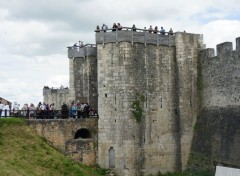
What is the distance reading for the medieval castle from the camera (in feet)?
76.0

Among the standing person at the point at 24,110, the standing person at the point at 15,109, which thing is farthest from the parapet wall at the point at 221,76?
the standing person at the point at 15,109

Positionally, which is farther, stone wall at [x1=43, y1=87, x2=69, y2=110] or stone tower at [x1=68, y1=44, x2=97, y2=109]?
stone wall at [x1=43, y1=87, x2=69, y2=110]

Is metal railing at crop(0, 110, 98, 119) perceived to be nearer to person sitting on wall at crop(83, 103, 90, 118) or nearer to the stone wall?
person sitting on wall at crop(83, 103, 90, 118)

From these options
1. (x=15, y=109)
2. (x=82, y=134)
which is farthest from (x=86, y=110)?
(x=15, y=109)

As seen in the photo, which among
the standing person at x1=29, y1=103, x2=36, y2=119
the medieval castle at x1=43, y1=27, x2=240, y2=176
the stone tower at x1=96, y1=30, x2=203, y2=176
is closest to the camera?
the medieval castle at x1=43, y1=27, x2=240, y2=176

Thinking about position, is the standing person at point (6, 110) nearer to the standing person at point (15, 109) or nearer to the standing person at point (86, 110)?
the standing person at point (15, 109)

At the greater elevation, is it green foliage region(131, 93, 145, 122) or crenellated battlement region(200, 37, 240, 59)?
crenellated battlement region(200, 37, 240, 59)

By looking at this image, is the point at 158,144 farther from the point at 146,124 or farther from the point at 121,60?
the point at 121,60

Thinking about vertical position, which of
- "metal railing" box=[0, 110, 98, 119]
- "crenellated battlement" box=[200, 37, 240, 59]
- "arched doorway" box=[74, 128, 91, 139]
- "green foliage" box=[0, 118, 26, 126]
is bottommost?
"arched doorway" box=[74, 128, 91, 139]

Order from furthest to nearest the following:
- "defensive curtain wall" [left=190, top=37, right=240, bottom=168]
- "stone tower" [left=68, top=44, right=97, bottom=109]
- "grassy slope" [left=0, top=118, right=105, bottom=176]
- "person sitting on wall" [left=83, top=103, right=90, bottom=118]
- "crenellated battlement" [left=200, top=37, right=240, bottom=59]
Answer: "stone tower" [left=68, top=44, right=97, bottom=109], "person sitting on wall" [left=83, top=103, right=90, bottom=118], "crenellated battlement" [left=200, top=37, right=240, bottom=59], "defensive curtain wall" [left=190, top=37, right=240, bottom=168], "grassy slope" [left=0, top=118, right=105, bottom=176]

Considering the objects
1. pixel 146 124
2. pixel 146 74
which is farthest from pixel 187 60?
pixel 146 124

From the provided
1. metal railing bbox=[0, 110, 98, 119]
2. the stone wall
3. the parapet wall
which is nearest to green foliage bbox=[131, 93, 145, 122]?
metal railing bbox=[0, 110, 98, 119]

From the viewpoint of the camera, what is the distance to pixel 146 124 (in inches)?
938

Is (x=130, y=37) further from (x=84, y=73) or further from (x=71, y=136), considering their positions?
(x=71, y=136)
